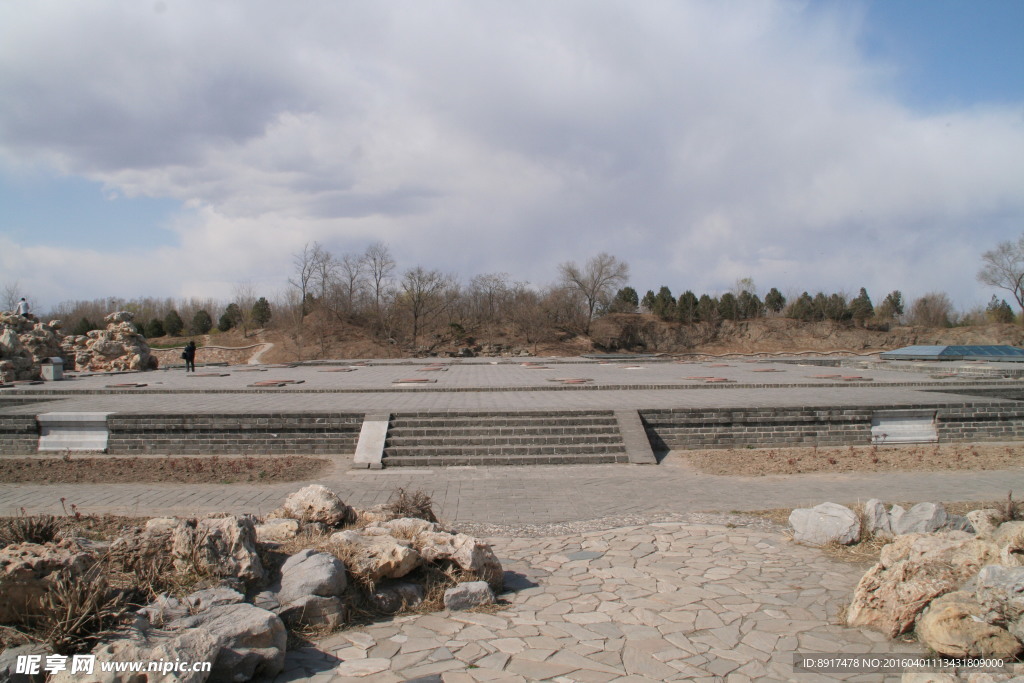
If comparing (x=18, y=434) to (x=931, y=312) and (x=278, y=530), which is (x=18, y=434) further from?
(x=931, y=312)

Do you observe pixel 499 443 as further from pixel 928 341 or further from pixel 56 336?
pixel 928 341

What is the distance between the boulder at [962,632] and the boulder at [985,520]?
141 centimetres

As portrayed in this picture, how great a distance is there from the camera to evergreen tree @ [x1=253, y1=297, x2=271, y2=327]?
45.4 meters

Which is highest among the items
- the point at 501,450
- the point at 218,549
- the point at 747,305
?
the point at 747,305

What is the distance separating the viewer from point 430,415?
10.4 m

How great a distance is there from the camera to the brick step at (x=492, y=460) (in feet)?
30.7

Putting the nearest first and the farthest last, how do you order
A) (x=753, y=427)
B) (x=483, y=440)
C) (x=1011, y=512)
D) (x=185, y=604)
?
(x=185, y=604)
(x=1011, y=512)
(x=483, y=440)
(x=753, y=427)

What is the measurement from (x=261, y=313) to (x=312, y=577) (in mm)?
44888

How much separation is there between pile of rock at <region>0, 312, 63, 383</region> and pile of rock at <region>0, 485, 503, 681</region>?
19.1 meters

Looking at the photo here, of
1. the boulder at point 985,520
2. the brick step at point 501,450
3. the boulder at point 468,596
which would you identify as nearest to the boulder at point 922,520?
the boulder at point 985,520

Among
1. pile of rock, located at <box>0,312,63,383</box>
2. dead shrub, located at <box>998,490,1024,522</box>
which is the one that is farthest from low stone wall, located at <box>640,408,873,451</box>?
pile of rock, located at <box>0,312,63,383</box>

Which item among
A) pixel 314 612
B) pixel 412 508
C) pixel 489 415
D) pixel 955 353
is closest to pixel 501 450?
pixel 489 415

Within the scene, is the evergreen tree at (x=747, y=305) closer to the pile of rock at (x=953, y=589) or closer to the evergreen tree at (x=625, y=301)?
the evergreen tree at (x=625, y=301)

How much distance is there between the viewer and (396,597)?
3941mm
